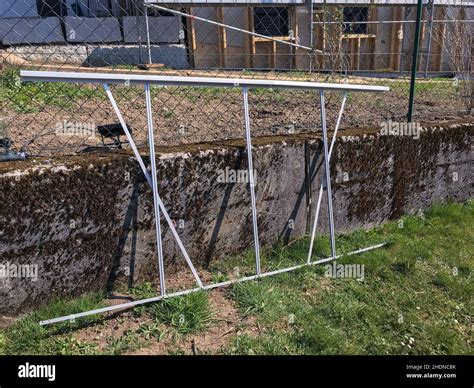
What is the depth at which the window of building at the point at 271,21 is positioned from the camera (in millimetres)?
11625

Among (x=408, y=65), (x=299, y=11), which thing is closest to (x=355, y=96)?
(x=299, y=11)

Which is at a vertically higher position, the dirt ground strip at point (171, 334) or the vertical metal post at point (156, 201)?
the vertical metal post at point (156, 201)

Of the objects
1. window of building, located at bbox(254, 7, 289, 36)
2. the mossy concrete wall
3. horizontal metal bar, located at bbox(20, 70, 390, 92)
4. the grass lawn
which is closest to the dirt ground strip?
the grass lawn

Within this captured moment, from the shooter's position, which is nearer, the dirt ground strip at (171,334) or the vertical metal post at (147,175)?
the dirt ground strip at (171,334)

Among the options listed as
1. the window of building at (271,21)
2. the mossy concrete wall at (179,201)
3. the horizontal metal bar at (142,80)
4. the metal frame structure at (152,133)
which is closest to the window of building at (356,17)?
the window of building at (271,21)

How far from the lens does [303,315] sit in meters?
2.90

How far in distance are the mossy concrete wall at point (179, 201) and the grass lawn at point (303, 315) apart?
7.3 inches

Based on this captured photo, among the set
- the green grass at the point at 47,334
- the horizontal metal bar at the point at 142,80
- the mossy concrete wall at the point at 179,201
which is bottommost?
the green grass at the point at 47,334

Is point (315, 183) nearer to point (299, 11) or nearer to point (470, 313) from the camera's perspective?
point (470, 313)

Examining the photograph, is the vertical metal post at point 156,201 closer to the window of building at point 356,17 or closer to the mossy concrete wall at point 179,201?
the mossy concrete wall at point 179,201

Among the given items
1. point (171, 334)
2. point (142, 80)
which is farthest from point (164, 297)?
point (142, 80)

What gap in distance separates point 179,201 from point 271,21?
10.1m

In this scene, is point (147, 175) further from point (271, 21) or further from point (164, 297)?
point (271, 21)

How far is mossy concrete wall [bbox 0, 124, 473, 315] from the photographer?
2.60 meters
